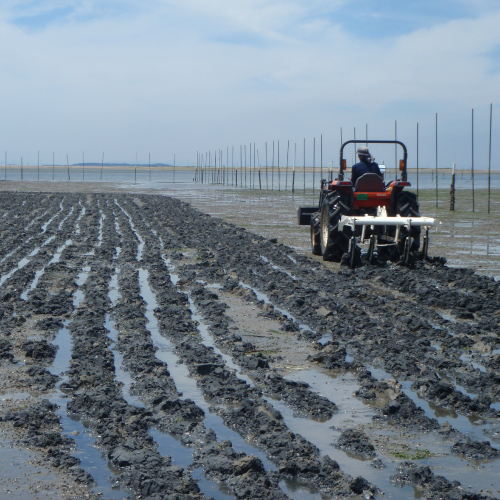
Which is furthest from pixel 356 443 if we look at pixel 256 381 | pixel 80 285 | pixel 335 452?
pixel 80 285

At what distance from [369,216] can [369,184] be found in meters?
0.55

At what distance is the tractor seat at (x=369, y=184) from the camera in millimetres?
11367

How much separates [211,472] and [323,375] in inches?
74.6

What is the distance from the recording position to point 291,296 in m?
8.61

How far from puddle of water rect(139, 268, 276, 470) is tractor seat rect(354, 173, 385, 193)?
4456 millimetres

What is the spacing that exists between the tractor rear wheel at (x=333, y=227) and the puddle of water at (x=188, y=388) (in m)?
3.95

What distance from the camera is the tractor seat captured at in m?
11.4

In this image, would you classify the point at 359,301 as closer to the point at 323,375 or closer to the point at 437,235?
the point at 323,375

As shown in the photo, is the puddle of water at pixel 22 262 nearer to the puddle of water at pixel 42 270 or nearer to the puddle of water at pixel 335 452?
the puddle of water at pixel 42 270

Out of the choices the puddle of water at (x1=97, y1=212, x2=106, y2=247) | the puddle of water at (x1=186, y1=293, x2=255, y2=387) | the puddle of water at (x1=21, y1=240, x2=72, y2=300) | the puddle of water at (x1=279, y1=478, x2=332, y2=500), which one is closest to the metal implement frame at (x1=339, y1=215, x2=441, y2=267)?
the puddle of water at (x1=186, y1=293, x2=255, y2=387)

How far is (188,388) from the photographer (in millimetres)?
5250

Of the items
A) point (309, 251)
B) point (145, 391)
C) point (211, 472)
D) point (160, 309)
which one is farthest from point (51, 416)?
point (309, 251)

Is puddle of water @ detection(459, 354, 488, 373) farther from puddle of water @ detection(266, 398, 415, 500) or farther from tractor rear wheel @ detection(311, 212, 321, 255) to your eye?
tractor rear wheel @ detection(311, 212, 321, 255)

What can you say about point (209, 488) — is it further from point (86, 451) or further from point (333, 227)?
point (333, 227)
